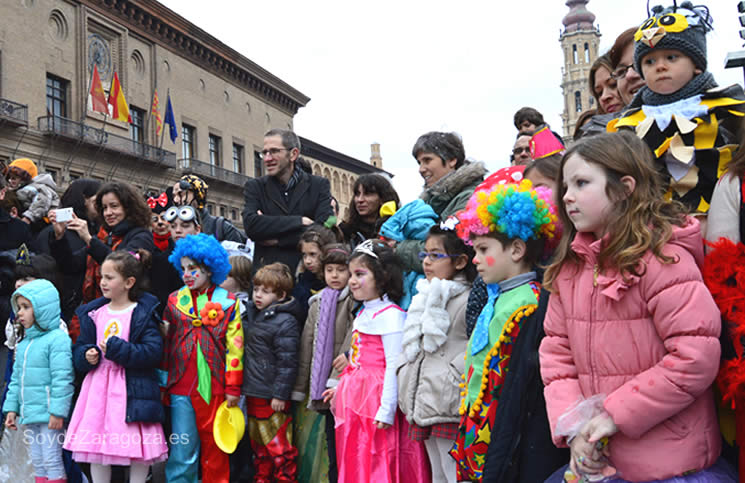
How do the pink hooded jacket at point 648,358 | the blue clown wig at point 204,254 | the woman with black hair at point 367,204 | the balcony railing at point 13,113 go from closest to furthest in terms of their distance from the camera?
the pink hooded jacket at point 648,358 < the blue clown wig at point 204,254 < the woman with black hair at point 367,204 < the balcony railing at point 13,113

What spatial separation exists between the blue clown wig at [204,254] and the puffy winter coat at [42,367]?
3.40 ft

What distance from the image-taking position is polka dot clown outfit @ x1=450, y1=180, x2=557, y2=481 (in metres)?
3.10

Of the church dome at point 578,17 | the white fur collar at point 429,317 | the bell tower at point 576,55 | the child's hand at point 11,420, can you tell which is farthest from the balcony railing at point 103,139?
the church dome at point 578,17

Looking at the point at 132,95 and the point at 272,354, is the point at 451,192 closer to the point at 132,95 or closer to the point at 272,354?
the point at 272,354

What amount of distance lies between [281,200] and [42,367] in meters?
2.37

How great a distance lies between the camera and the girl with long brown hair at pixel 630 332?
224 centimetres

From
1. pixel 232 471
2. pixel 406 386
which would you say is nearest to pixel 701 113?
pixel 406 386

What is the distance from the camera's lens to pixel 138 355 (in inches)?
188

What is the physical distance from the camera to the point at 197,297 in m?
5.21

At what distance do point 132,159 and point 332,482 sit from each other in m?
28.2

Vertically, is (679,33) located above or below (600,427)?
above

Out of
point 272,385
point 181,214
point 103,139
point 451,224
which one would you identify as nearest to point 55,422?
point 272,385

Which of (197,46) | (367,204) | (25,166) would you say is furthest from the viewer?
(197,46)

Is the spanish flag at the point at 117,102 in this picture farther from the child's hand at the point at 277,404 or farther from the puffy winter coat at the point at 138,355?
Result: the child's hand at the point at 277,404
